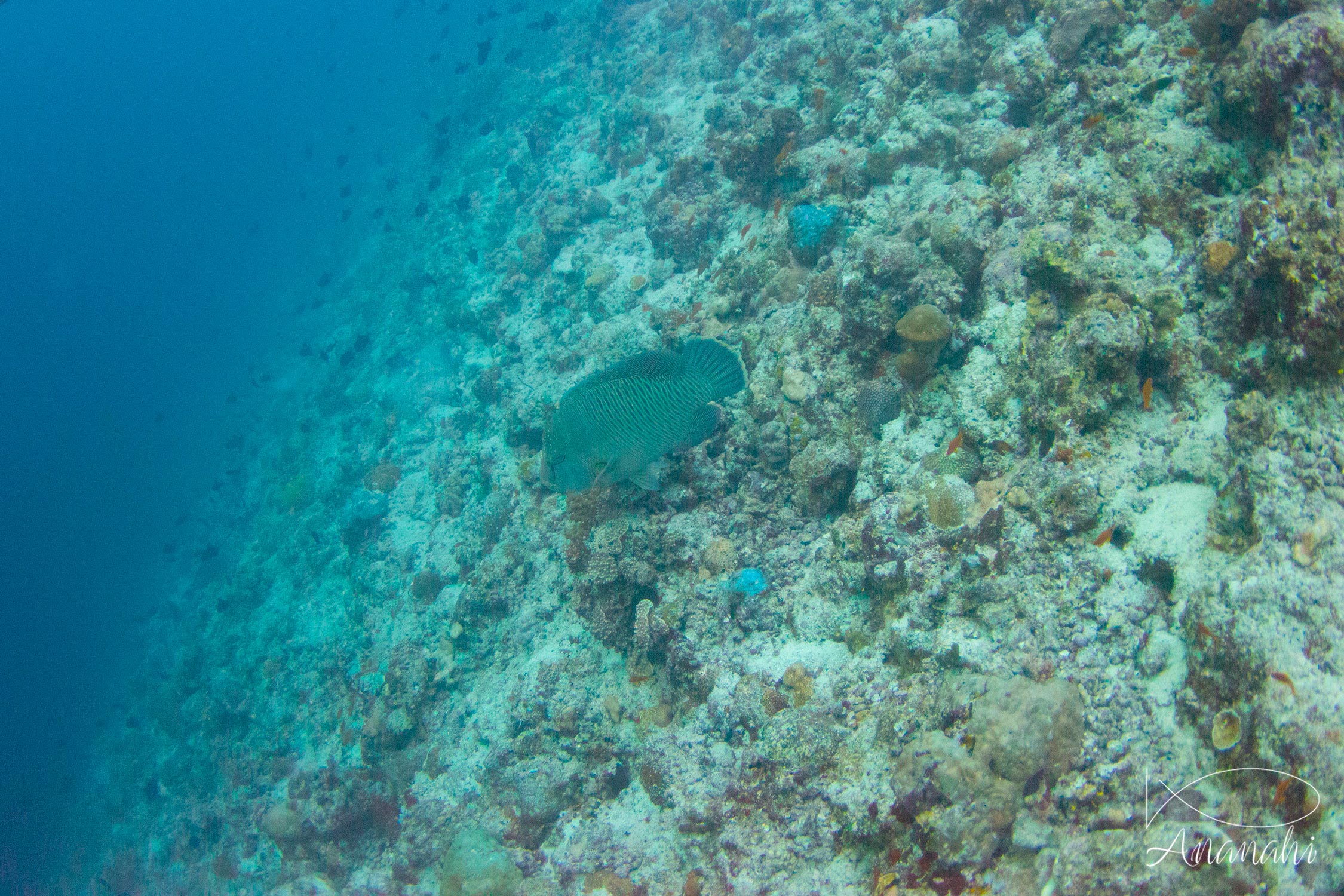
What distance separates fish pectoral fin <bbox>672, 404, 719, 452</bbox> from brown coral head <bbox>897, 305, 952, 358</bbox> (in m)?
1.33

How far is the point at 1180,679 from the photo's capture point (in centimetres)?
194

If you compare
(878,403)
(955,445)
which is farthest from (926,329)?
(955,445)

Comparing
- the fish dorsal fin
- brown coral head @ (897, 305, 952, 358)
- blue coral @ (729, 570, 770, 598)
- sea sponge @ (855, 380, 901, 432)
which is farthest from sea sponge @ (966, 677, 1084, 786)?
the fish dorsal fin

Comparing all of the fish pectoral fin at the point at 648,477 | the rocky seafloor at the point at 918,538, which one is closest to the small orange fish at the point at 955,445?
the rocky seafloor at the point at 918,538

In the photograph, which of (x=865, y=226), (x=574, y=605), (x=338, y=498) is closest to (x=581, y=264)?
(x=865, y=226)

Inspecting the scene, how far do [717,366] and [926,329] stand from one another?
1.32 meters

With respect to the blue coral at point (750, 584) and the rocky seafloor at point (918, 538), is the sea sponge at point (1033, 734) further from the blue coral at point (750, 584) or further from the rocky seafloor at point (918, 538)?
the blue coral at point (750, 584)

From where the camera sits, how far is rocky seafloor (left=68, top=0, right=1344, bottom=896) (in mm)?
1896

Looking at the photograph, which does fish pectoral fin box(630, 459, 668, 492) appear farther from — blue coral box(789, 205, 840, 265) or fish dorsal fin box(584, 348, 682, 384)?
blue coral box(789, 205, 840, 265)

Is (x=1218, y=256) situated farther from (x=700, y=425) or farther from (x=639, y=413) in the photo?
(x=639, y=413)

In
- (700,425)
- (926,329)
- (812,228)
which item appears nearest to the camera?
(926,329)

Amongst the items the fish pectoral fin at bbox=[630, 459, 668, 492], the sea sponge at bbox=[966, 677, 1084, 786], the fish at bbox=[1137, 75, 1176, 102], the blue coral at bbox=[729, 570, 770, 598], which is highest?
the fish at bbox=[1137, 75, 1176, 102]

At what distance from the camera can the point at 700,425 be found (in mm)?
3717

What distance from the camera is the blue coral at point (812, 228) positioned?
15.9 feet
